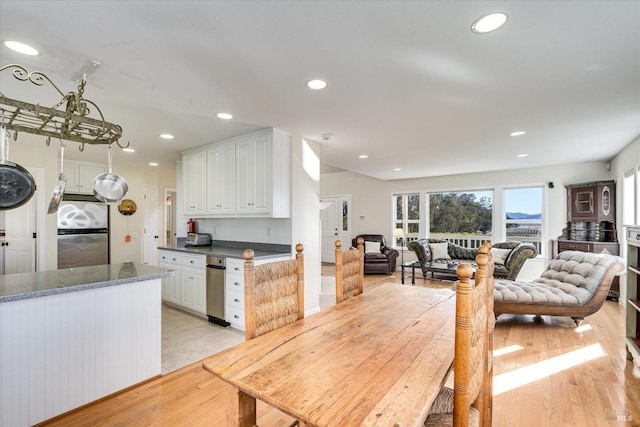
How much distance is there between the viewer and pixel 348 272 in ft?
7.09

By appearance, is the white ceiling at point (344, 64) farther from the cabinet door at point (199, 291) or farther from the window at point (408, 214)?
the window at point (408, 214)

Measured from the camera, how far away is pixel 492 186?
262 inches

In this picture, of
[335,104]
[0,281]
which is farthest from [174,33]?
[0,281]

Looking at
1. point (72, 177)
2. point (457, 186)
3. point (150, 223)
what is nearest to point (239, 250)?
point (150, 223)

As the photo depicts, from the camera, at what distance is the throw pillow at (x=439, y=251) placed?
6363mm

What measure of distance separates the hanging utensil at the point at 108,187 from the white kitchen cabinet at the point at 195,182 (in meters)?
2.34

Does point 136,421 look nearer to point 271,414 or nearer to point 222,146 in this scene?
point 271,414

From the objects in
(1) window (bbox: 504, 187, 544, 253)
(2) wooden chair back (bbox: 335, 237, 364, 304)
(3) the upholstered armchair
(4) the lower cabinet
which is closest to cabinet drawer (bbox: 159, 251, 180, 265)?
(4) the lower cabinet

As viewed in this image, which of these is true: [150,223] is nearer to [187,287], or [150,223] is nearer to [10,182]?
[187,287]

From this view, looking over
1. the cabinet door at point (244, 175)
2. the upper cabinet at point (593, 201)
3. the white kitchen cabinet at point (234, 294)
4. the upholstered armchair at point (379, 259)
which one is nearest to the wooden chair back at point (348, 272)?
the white kitchen cabinet at point (234, 294)

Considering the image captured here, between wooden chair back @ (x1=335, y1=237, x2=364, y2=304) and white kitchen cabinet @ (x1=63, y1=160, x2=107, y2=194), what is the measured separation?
5.45 metres

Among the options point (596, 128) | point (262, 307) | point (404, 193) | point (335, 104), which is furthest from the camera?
point (404, 193)

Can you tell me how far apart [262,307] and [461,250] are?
5922mm

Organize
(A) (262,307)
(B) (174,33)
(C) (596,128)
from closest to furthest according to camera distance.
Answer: (A) (262,307), (B) (174,33), (C) (596,128)
